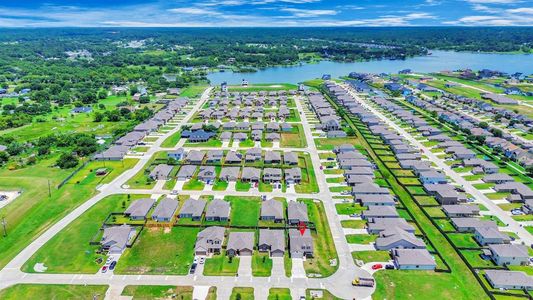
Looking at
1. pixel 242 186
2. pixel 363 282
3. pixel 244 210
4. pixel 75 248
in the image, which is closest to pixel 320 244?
pixel 363 282

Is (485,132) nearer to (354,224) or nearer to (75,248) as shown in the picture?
(354,224)

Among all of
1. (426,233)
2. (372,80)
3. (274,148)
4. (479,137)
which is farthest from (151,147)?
(372,80)

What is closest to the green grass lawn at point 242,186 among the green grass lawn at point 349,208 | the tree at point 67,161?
the green grass lawn at point 349,208

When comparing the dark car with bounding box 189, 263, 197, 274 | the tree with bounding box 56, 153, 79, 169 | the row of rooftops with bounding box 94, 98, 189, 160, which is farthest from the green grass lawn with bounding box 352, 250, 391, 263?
the tree with bounding box 56, 153, 79, 169

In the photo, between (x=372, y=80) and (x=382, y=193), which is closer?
(x=382, y=193)

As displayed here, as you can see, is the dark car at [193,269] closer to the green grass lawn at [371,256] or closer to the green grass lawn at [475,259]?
the green grass lawn at [371,256]

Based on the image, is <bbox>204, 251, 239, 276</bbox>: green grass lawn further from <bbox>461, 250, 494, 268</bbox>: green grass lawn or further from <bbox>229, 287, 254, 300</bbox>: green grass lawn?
<bbox>461, 250, 494, 268</bbox>: green grass lawn

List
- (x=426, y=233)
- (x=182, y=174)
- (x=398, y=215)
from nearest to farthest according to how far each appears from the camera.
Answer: (x=426, y=233), (x=398, y=215), (x=182, y=174)

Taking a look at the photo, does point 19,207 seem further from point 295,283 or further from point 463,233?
point 463,233
